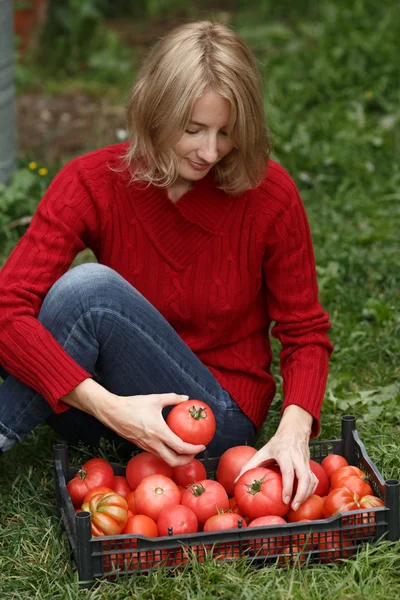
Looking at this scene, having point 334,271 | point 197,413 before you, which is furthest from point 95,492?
point 334,271

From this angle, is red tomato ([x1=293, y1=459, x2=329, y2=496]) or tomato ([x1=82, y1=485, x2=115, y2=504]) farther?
red tomato ([x1=293, y1=459, x2=329, y2=496])

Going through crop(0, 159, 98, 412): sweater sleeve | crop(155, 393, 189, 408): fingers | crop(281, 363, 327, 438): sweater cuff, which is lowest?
crop(281, 363, 327, 438): sweater cuff

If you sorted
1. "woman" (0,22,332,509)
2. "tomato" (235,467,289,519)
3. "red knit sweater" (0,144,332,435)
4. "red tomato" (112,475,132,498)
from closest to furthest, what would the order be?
"tomato" (235,467,289,519) → "woman" (0,22,332,509) → "red tomato" (112,475,132,498) → "red knit sweater" (0,144,332,435)

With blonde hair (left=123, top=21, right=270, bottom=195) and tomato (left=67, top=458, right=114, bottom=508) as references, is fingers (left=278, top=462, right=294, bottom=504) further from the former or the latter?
blonde hair (left=123, top=21, right=270, bottom=195)

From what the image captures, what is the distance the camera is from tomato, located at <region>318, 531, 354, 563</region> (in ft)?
8.67

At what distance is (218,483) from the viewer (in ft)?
9.06

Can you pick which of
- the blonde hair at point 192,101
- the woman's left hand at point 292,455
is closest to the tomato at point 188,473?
the woman's left hand at point 292,455

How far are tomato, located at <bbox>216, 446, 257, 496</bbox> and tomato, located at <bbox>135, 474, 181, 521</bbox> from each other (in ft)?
0.60

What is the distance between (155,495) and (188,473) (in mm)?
165

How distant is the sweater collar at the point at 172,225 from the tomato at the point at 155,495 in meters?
0.66

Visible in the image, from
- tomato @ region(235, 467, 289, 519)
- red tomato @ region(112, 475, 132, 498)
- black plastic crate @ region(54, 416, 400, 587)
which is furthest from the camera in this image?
red tomato @ region(112, 475, 132, 498)

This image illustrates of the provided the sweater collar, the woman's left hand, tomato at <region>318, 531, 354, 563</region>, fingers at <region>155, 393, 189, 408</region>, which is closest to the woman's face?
the sweater collar

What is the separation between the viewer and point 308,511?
2.70 metres

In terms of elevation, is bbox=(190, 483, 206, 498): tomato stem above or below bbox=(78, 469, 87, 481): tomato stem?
above
